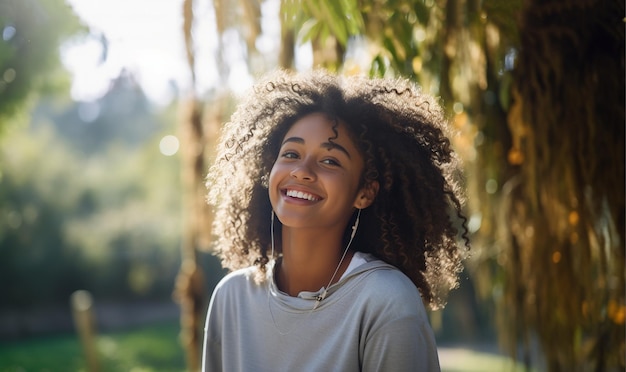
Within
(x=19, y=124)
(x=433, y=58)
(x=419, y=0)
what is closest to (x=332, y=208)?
(x=419, y=0)

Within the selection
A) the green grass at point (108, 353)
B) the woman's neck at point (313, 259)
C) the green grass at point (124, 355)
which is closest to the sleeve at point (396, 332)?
the woman's neck at point (313, 259)

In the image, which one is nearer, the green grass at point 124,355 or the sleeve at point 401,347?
the sleeve at point 401,347

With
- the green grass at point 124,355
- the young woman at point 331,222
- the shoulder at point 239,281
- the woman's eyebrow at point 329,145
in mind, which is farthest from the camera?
the green grass at point 124,355

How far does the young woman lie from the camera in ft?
6.66

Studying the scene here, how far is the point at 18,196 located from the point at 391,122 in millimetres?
16362

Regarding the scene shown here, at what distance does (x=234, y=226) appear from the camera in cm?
253

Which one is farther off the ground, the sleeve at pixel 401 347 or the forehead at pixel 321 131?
the forehead at pixel 321 131

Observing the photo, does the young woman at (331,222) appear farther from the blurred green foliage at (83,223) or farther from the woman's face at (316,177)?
the blurred green foliage at (83,223)

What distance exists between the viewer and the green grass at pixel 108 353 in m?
13.9

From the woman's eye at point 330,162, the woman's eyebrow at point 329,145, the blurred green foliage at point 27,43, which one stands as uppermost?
the blurred green foliage at point 27,43

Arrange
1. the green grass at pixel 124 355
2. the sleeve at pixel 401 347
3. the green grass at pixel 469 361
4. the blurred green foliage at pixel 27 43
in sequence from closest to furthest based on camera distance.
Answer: the sleeve at pixel 401 347, the blurred green foliage at pixel 27 43, the green grass at pixel 469 361, the green grass at pixel 124 355

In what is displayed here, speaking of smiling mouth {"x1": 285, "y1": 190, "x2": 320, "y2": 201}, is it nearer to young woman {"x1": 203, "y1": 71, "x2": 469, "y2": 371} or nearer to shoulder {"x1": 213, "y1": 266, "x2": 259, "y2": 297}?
young woman {"x1": 203, "y1": 71, "x2": 469, "y2": 371}

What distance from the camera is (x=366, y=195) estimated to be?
2.23 m

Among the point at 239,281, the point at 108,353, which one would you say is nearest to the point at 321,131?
the point at 239,281
